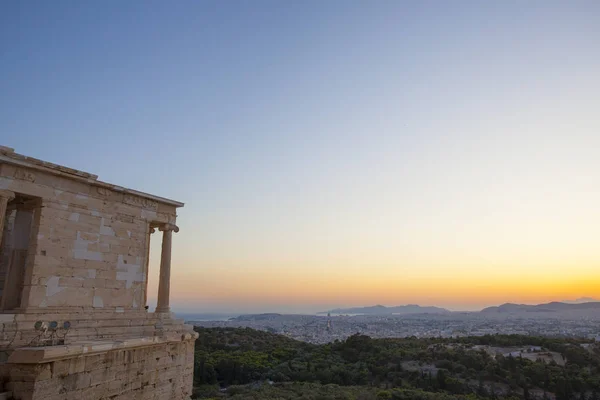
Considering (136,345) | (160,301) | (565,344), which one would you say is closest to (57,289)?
(136,345)

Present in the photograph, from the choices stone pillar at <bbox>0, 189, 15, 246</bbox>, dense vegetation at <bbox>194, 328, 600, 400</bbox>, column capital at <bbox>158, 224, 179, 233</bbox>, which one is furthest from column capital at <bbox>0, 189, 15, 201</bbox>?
dense vegetation at <bbox>194, 328, 600, 400</bbox>

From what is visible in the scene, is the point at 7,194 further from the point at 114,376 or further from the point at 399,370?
the point at 399,370

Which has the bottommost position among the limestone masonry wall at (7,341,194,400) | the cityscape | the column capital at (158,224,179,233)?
the cityscape

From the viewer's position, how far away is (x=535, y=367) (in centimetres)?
2530

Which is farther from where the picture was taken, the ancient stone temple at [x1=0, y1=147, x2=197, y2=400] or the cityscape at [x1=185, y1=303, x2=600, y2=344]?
the cityscape at [x1=185, y1=303, x2=600, y2=344]

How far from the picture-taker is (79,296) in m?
11.0

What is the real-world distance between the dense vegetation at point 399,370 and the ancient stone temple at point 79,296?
9.73 m

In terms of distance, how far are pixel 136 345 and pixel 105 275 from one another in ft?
6.86

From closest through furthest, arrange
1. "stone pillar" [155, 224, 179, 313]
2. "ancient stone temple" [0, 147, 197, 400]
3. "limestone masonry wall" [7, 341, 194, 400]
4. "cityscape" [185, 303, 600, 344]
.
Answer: "limestone masonry wall" [7, 341, 194, 400] < "ancient stone temple" [0, 147, 197, 400] < "stone pillar" [155, 224, 179, 313] < "cityscape" [185, 303, 600, 344]

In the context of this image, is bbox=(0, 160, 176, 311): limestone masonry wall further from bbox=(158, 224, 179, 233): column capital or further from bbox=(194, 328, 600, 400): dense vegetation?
bbox=(194, 328, 600, 400): dense vegetation

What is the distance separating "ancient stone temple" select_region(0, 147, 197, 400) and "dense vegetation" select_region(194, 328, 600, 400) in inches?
383

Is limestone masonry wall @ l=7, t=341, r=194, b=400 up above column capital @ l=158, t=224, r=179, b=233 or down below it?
below

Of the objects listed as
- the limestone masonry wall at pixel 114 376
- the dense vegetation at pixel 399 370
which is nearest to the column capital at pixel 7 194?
the limestone masonry wall at pixel 114 376

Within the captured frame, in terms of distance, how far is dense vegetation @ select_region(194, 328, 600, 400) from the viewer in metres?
22.4
